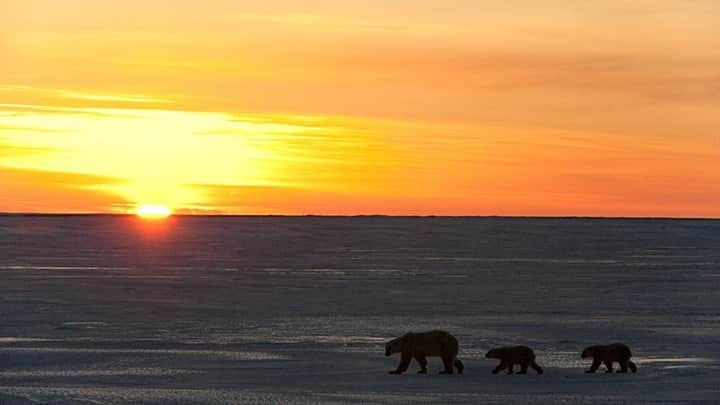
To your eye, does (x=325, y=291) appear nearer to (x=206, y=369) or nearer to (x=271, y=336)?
(x=271, y=336)

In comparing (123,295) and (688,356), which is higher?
(123,295)

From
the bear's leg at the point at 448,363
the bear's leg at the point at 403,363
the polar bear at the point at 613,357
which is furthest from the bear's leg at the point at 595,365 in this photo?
the bear's leg at the point at 403,363

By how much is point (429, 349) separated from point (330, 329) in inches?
227

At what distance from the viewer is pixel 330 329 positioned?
2327 centimetres

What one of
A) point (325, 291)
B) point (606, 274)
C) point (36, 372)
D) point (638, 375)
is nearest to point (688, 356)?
point (638, 375)

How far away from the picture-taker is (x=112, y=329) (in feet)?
76.4

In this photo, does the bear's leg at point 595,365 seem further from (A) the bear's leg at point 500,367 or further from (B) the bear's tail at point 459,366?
(B) the bear's tail at point 459,366

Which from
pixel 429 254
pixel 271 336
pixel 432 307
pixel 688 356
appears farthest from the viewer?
pixel 429 254

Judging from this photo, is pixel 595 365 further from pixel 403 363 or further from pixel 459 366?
pixel 403 363

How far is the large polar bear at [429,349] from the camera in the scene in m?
17.5

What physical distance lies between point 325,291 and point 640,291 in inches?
317

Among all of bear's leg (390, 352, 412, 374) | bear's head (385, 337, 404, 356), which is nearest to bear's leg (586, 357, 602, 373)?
bear's leg (390, 352, 412, 374)

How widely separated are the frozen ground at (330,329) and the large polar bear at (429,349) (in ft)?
0.92

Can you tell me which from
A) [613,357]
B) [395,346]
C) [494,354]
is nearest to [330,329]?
[395,346]
